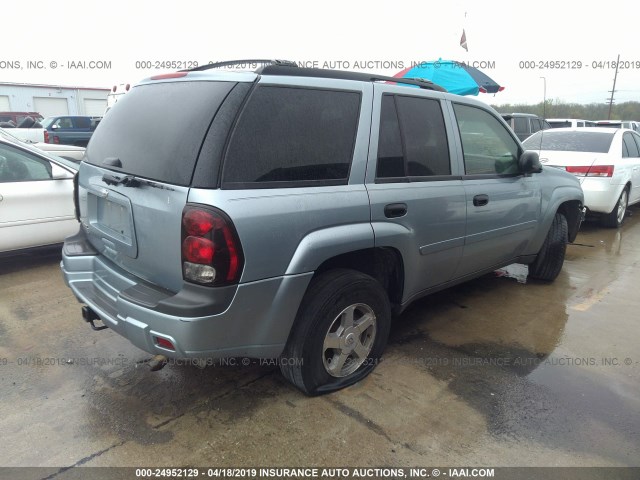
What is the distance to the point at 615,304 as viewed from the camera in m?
4.46

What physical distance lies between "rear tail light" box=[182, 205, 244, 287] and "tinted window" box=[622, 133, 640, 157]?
7.74 m

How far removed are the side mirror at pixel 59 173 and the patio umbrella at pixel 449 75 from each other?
26.5ft

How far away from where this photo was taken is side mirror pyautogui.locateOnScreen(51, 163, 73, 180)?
505cm

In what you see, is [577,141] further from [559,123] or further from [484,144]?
[559,123]

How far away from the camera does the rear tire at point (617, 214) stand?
7.46 m

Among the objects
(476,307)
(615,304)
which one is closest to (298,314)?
(476,307)

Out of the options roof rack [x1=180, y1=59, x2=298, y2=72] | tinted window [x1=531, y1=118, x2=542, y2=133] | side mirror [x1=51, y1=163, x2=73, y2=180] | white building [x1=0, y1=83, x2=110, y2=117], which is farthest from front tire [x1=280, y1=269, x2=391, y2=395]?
white building [x1=0, y1=83, x2=110, y2=117]

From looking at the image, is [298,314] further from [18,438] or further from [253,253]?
[18,438]

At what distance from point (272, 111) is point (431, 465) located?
1975mm

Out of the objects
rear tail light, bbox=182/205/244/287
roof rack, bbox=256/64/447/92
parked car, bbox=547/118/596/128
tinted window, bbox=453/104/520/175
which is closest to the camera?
rear tail light, bbox=182/205/244/287

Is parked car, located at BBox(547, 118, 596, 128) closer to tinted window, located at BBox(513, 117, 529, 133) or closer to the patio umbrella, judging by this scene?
tinted window, located at BBox(513, 117, 529, 133)

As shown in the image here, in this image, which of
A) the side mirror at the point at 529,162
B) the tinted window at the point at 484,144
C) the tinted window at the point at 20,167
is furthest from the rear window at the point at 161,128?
the side mirror at the point at 529,162

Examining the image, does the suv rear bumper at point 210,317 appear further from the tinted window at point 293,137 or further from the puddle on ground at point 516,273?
the puddle on ground at point 516,273

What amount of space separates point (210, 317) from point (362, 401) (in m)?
1.16
